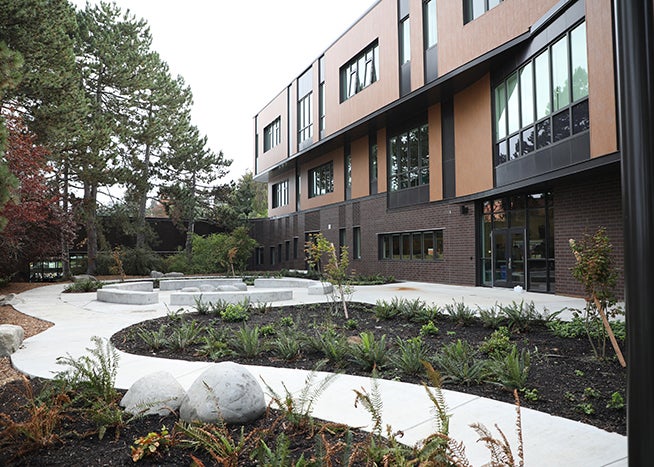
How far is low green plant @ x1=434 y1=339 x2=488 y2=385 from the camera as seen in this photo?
5.12 meters

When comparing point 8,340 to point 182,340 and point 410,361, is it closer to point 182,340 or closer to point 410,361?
point 182,340

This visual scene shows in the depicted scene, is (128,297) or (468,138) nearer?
(128,297)

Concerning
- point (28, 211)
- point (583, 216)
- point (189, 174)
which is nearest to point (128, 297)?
point (28, 211)

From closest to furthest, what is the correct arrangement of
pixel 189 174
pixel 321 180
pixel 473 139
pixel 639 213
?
pixel 639 213 → pixel 473 139 → pixel 321 180 → pixel 189 174

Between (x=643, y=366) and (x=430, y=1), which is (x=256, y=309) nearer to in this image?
(x=643, y=366)

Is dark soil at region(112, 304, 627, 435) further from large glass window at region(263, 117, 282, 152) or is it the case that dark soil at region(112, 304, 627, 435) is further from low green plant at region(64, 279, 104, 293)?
large glass window at region(263, 117, 282, 152)

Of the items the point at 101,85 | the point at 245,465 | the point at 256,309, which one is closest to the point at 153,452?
the point at 245,465

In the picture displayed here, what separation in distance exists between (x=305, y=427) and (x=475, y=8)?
1726 centimetres

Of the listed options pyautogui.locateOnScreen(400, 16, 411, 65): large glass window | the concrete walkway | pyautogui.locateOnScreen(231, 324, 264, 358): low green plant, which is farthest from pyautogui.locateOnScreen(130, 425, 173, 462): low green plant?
pyautogui.locateOnScreen(400, 16, 411, 65): large glass window

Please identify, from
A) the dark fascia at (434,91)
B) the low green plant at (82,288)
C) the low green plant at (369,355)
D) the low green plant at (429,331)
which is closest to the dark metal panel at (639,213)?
the low green plant at (369,355)

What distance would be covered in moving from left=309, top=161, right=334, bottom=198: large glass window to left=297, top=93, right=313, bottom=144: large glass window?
2.25 metres

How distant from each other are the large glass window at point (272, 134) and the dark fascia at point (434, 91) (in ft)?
24.7

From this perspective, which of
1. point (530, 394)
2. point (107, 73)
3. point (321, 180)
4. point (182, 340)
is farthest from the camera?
point (321, 180)

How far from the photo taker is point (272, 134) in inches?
1486
